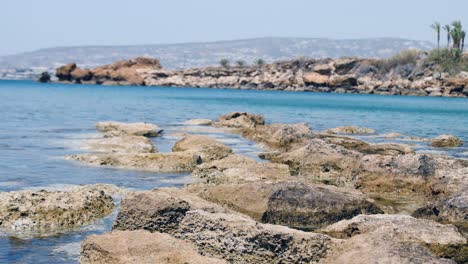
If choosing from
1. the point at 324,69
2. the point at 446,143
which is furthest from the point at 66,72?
the point at 446,143

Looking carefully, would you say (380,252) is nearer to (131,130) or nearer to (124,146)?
(124,146)

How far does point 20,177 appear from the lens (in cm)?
1995

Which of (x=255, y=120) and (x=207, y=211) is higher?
(x=207, y=211)

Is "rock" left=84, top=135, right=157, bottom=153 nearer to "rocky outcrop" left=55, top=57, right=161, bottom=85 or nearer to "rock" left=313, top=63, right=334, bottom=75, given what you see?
"rock" left=313, top=63, right=334, bottom=75

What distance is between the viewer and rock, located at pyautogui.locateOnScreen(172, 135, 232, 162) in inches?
979

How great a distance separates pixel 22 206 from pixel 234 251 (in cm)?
585

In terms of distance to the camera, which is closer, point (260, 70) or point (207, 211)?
point (207, 211)

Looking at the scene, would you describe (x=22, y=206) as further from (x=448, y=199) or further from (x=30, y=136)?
(x=30, y=136)

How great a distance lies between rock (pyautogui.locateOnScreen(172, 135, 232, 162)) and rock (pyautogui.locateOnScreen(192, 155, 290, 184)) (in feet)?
10.8

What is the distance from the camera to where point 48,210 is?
13750 mm

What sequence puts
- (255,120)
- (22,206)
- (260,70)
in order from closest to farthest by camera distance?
(22,206), (255,120), (260,70)

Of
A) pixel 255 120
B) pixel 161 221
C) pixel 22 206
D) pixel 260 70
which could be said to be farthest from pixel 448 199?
pixel 260 70

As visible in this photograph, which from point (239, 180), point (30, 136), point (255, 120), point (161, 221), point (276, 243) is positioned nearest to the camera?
point (276, 243)

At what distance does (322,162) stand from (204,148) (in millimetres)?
5499
